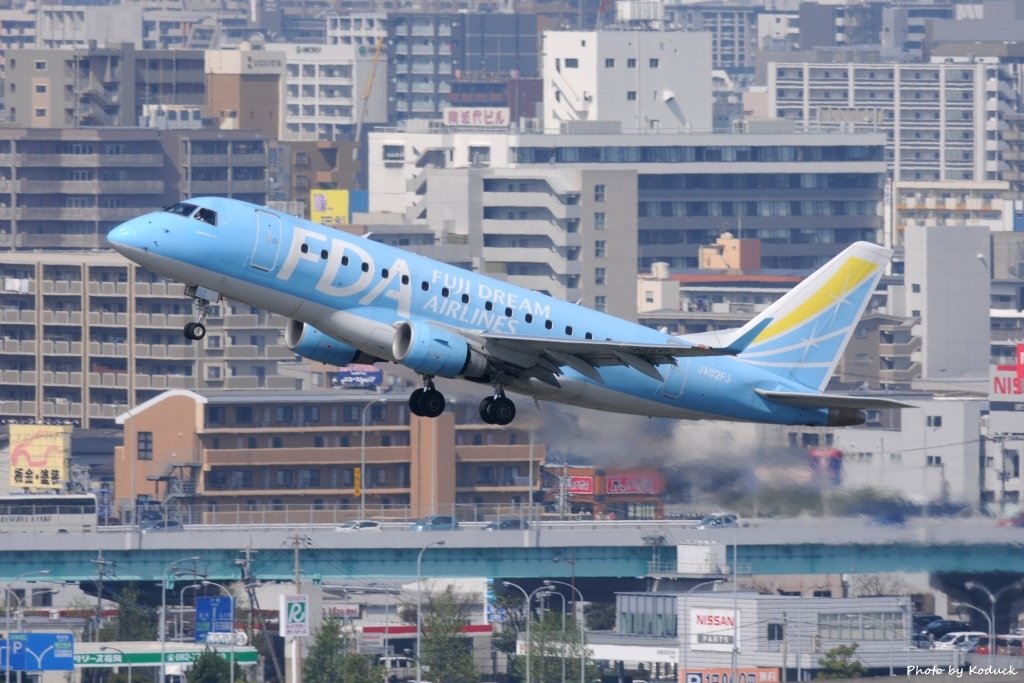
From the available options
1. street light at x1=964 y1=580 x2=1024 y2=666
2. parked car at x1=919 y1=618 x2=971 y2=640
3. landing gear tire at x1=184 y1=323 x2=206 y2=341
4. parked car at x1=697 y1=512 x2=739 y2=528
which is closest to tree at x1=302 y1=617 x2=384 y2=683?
parked car at x1=697 y1=512 x2=739 y2=528

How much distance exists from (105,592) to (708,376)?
195 feet

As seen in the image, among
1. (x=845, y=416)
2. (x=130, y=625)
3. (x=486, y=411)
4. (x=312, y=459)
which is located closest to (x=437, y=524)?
(x=312, y=459)

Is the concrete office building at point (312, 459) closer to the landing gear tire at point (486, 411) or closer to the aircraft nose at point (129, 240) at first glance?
the landing gear tire at point (486, 411)

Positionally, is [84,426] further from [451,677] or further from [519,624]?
[451,677]

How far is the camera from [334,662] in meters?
95.2

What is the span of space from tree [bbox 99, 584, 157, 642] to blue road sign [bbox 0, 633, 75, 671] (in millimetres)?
21370

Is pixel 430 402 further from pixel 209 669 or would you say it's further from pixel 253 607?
pixel 253 607

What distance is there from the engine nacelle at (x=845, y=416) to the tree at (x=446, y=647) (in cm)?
3381

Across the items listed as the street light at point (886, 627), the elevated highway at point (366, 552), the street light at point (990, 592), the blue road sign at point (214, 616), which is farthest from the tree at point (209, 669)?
the street light at point (990, 592)

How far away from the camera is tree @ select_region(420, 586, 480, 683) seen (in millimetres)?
96688

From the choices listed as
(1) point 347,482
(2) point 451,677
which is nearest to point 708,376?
(2) point 451,677

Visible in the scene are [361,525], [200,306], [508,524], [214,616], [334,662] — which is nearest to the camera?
[200,306]

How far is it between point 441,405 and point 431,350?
2.44 meters

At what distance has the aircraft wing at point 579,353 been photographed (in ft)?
196
